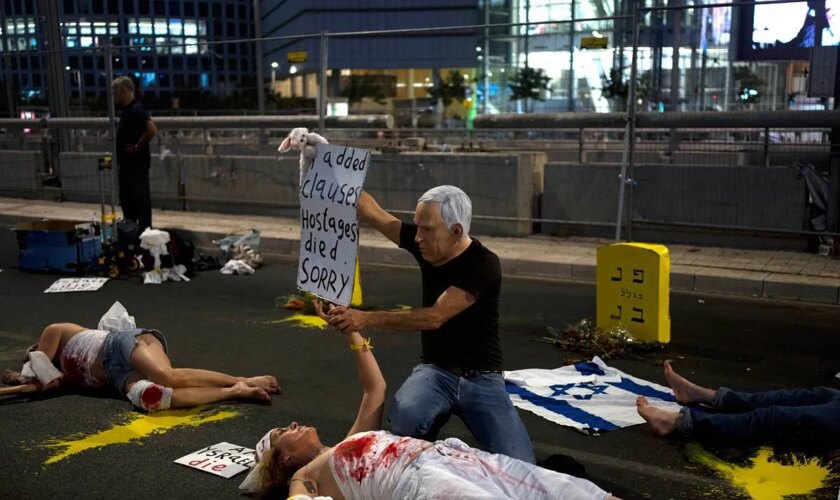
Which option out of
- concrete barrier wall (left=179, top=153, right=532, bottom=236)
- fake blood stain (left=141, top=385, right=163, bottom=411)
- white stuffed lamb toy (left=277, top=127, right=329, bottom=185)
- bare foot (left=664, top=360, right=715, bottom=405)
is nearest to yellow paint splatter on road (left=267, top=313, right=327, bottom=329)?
fake blood stain (left=141, top=385, right=163, bottom=411)

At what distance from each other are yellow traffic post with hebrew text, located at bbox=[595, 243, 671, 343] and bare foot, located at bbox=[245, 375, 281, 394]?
9.94ft

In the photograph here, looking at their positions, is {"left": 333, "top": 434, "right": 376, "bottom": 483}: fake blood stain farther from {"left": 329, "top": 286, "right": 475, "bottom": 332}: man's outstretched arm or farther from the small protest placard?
the small protest placard

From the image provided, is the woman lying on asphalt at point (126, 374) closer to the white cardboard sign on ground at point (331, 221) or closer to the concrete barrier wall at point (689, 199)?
the white cardboard sign on ground at point (331, 221)

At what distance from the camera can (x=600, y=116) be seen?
10.9 metres

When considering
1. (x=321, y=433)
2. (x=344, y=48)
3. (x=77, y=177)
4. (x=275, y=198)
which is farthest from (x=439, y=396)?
(x=344, y=48)

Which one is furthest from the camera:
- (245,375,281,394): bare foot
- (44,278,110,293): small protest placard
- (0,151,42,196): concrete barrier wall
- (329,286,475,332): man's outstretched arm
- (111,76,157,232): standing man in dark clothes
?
(0,151,42,196): concrete barrier wall

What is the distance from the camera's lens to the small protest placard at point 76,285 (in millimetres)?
9575

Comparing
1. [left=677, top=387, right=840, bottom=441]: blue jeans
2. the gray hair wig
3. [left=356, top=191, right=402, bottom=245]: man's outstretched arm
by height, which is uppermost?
the gray hair wig

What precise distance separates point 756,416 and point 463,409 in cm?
184

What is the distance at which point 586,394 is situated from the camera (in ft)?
19.0

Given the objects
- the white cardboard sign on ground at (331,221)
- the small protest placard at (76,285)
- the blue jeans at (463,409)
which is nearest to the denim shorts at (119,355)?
the white cardboard sign on ground at (331,221)

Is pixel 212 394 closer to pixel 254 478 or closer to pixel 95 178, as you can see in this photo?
pixel 254 478

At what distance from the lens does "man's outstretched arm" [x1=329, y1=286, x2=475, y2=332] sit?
4082mm

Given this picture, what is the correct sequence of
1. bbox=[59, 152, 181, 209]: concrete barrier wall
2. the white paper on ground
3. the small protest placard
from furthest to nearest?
bbox=[59, 152, 181, 209]: concrete barrier wall → the small protest placard → the white paper on ground
